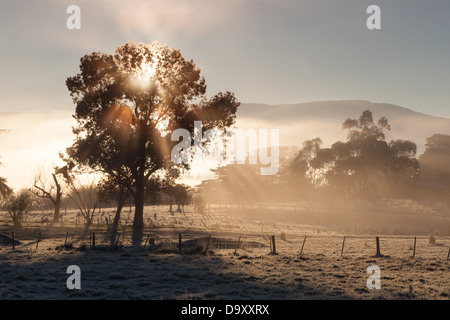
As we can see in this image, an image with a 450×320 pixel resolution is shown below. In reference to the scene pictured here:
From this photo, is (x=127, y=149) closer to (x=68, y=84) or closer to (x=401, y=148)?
(x=68, y=84)

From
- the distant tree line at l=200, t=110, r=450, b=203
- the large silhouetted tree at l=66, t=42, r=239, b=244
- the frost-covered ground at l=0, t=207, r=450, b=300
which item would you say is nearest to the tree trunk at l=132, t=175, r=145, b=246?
the large silhouetted tree at l=66, t=42, r=239, b=244

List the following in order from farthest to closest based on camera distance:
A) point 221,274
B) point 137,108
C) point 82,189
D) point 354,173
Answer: point 354,173, point 82,189, point 137,108, point 221,274

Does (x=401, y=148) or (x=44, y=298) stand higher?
(x=401, y=148)

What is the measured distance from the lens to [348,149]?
3740 inches

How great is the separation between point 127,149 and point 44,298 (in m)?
28.4

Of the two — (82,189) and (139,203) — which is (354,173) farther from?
(139,203)

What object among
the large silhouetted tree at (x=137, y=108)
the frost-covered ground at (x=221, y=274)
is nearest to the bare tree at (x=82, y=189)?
the large silhouetted tree at (x=137, y=108)

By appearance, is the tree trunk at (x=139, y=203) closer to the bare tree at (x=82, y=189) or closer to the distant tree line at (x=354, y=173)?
the bare tree at (x=82, y=189)

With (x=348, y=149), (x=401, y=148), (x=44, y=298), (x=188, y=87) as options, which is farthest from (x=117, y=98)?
(x=401, y=148)

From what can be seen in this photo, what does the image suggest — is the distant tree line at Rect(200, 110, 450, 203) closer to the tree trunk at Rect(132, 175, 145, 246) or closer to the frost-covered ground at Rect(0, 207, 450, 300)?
the tree trunk at Rect(132, 175, 145, 246)

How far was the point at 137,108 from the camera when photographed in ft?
138

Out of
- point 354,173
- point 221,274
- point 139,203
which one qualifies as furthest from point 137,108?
point 354,173

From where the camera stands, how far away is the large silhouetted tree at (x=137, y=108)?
1606 inches
